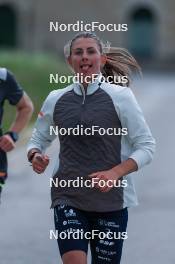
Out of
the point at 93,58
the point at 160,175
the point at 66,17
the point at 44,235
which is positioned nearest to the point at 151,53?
the point at 66,17

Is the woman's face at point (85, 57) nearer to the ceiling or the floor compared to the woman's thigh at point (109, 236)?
nearer to the ceiling

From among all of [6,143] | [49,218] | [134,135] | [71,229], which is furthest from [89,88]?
[49,218]

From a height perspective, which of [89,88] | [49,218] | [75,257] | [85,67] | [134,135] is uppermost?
[85,67]

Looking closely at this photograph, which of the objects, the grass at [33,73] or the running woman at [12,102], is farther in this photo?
the grass at [33,73]

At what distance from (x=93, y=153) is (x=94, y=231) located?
0.42m

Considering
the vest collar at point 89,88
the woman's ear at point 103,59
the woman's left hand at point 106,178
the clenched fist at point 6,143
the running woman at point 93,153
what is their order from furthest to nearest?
the clenched fist at point 6,143 < the woman's ear at point 103,59 < the vest collar at point 89,88 < the running woman at point 93,153 < the woman's left hand at point 106,178

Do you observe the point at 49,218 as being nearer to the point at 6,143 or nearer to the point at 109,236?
the point at 6,143

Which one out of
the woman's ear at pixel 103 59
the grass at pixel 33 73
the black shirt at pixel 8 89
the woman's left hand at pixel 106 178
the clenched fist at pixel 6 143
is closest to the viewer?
the woman's left hand at pixel 106 178

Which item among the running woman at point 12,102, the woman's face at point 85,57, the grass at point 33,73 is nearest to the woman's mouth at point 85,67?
the woman's face at point 85,57

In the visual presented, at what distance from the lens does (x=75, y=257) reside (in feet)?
17.7

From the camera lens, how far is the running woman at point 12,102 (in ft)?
21.7

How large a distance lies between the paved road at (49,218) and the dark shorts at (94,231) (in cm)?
269

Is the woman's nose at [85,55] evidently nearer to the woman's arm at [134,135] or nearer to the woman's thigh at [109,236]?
the woman's arm at [134,135]

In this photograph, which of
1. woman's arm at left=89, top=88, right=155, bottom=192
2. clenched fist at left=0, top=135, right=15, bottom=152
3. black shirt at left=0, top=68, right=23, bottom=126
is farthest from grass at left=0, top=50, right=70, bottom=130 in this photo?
woman's arm at left=89, top=88, right=155, bottom=192
